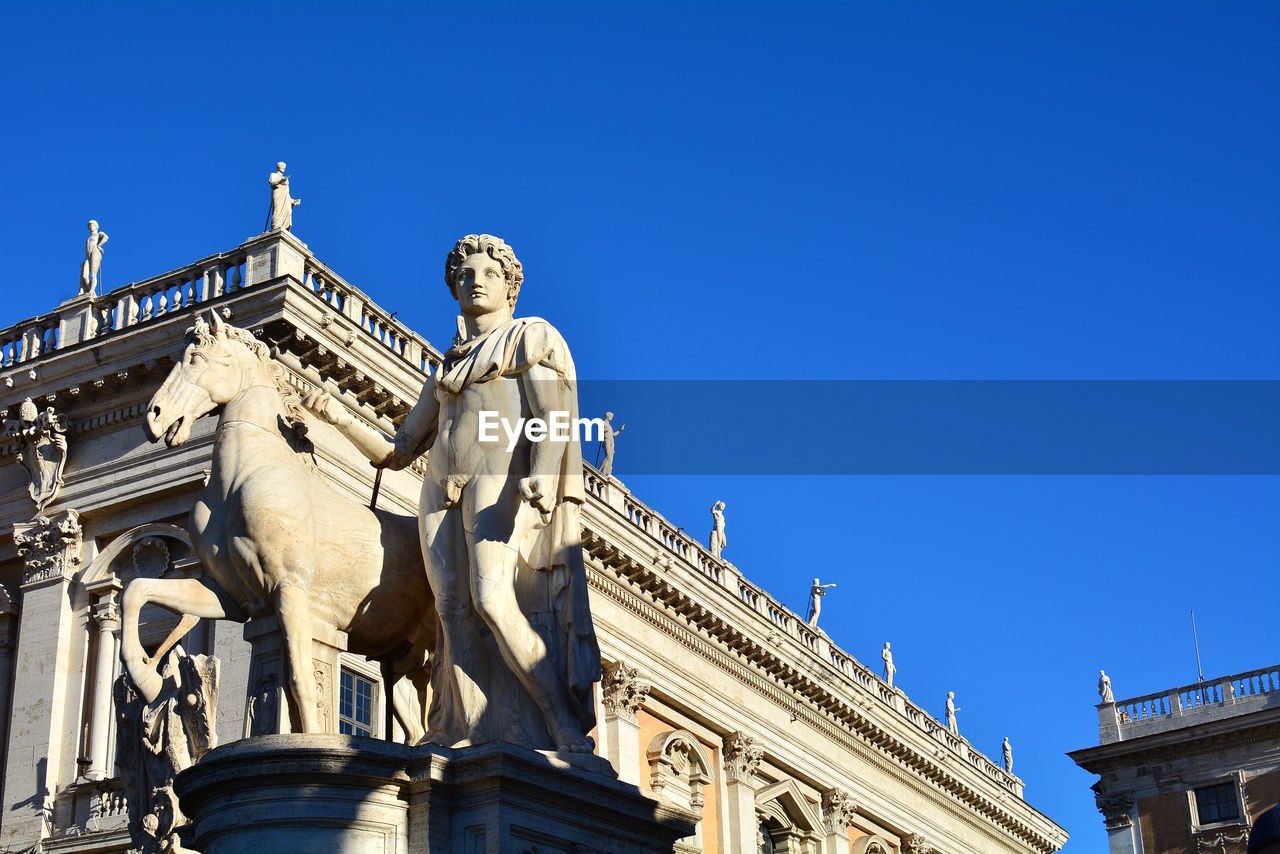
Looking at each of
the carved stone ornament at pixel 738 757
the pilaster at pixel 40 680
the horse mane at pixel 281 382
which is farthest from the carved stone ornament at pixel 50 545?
the horse mane at pixel 281 382

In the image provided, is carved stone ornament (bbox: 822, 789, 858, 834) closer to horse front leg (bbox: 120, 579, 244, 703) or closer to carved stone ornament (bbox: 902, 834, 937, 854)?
carved stone ornament (bbox: 902, 834, 937, 854)

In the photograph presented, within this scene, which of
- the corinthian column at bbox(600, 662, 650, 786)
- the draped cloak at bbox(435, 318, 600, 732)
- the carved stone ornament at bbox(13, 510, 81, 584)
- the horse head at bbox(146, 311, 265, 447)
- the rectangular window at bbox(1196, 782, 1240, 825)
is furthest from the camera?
the rectangular window at bbox(1196, 782, 1240, 825)

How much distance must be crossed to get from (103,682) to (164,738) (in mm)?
12723

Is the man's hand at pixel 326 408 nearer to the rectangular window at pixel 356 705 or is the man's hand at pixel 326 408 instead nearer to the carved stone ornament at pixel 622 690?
the rectangular window at pixel 356 705

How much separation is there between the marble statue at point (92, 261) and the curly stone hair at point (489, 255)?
19.3 metres

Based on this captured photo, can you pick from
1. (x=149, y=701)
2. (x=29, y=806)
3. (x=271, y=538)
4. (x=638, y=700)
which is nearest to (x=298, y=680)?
(x=271, y=538)

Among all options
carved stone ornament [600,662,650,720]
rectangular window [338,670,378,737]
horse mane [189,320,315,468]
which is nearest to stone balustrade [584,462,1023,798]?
carved stone ornament [600,662,650,720]

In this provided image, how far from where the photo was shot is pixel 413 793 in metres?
7.88

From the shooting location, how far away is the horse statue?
860 cm

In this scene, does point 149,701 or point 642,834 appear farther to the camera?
point 149,701

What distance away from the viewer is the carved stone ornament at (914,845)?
146ft

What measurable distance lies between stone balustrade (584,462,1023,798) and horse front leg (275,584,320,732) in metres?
23.8

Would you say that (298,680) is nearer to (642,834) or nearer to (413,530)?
(413,530)

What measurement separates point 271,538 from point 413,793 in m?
1.60
